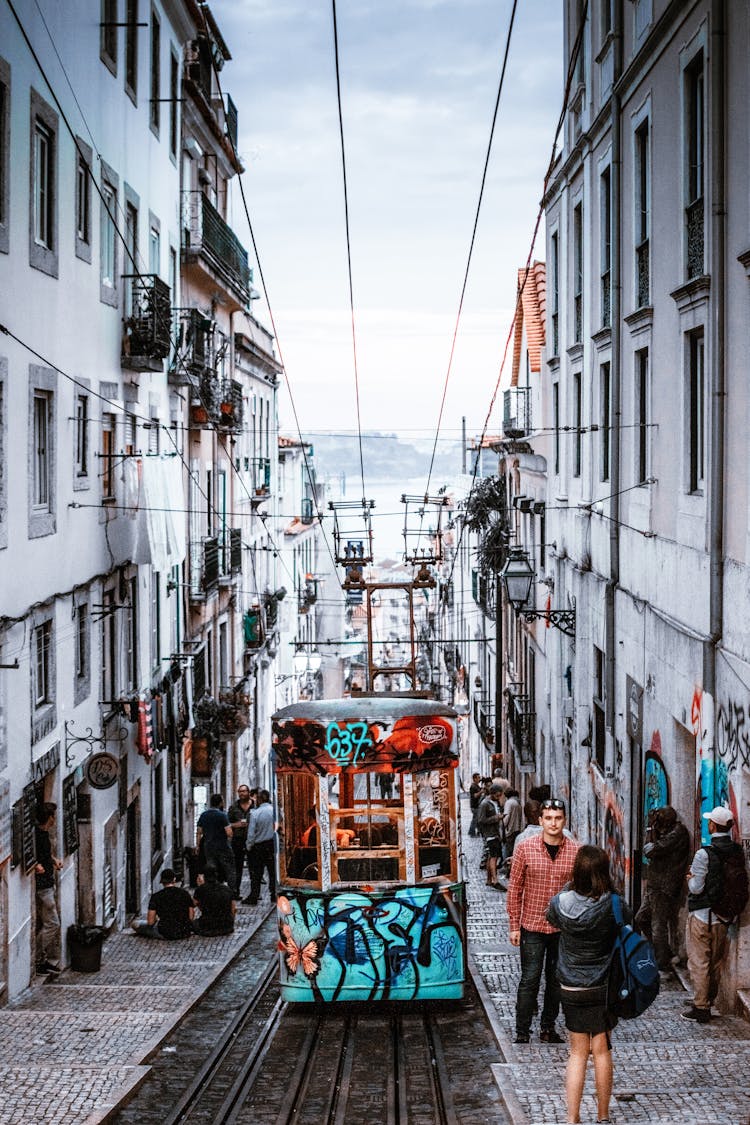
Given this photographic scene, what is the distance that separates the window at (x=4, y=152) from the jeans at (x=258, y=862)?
30.6 feet

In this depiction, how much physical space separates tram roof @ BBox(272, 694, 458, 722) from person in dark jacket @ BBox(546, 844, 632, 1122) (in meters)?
4.41

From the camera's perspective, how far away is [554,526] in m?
24.5

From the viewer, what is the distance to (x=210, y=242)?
28.3 meters

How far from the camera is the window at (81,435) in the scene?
17.8m

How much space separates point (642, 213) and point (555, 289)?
7836 mm

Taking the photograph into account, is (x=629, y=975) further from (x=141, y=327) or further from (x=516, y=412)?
(x=516, y=412)

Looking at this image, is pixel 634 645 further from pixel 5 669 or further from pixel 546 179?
pixel 546 179

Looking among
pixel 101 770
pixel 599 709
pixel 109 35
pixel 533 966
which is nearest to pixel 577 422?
pixel 599 709

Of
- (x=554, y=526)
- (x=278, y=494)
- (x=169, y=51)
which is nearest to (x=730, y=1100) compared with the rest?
(x=554, y=526)

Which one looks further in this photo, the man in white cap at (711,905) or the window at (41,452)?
the window at (41,452)

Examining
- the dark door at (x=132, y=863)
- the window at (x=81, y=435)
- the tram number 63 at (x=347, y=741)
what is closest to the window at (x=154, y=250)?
the window at (x=81, y=435)

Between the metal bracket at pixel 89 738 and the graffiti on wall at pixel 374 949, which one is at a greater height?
the metal bracket at pixel 89 738

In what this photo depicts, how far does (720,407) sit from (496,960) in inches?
241

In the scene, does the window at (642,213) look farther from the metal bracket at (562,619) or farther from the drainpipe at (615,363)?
the metal bracket at (562,619)
